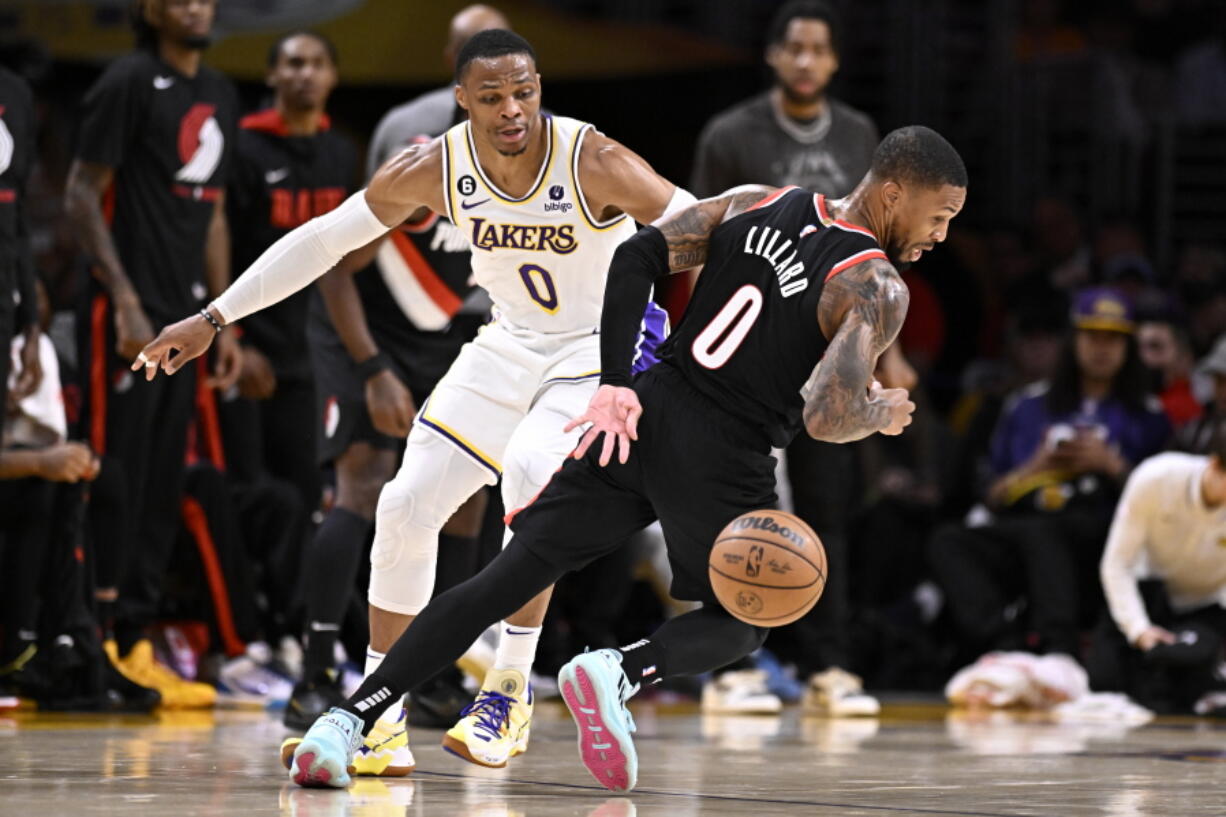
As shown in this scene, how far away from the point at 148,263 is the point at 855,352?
386 cm

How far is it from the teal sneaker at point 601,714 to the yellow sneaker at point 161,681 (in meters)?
3.32

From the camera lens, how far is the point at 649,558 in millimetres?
8922

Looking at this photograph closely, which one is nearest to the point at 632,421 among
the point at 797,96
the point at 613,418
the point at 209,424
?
the point at 613,418

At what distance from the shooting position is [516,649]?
520cm

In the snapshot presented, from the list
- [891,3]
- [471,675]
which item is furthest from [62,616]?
[891,3]

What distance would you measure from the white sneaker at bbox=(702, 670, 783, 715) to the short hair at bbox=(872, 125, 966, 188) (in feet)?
11.9

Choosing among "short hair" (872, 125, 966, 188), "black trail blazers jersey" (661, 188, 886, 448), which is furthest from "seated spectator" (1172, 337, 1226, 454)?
"black trail blazers jersey" (661, 188, 886, 448)

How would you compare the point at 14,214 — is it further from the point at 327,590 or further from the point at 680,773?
the point at 680,773

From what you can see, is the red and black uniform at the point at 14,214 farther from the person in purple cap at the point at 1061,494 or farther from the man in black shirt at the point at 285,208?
the person in purple cap at the point at 1061,494

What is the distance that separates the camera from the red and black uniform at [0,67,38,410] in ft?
22.1

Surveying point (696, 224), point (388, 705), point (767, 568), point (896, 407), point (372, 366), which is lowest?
point (388, 705)

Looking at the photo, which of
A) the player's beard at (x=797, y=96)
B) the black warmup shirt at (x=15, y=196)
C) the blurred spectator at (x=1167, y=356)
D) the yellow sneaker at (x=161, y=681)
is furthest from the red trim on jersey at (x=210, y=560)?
the blurred spectator at (x=1167, y=356)

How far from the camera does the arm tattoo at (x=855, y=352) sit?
13.9 ft

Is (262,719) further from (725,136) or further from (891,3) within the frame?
(891,3)
